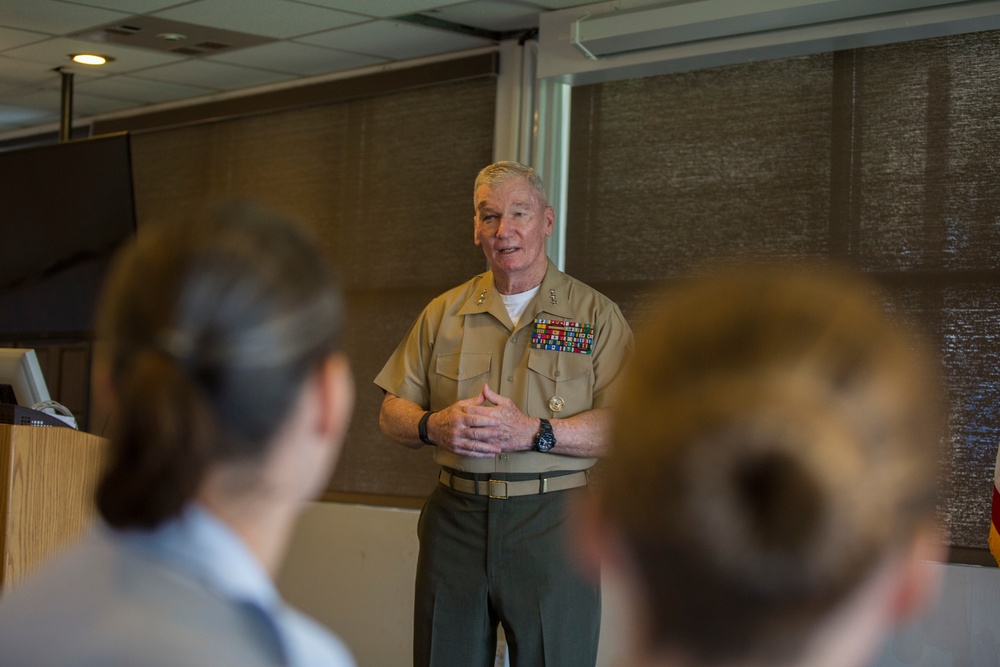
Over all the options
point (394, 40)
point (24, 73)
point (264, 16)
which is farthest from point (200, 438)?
point (24, 73)

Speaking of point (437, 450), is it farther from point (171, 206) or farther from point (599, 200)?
point (171, 206)

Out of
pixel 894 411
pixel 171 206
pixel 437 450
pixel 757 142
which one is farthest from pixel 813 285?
pixel 171 206

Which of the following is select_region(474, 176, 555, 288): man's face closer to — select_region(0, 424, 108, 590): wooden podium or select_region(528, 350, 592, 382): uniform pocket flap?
select_region(528, 350, 592, 382): uniform pocket flap

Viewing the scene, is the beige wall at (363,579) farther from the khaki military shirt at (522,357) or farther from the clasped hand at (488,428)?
the clasped hand at (488,428)

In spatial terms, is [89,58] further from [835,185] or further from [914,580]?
[914,580]

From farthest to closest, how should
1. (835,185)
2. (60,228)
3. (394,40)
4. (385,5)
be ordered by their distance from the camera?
1. (60,228)
2. (394,40)
3. (385,5)
4. (835,185)

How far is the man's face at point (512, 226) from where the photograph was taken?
11.6ft

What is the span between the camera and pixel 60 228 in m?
5.97

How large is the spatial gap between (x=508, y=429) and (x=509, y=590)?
0.48 meters

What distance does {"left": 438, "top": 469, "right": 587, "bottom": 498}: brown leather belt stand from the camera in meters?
→ 3.36

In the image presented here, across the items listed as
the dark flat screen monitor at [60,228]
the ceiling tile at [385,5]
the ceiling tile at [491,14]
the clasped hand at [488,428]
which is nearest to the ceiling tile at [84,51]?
the dark flat screen monitor at [60,228]

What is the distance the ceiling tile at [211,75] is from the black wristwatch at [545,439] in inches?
134

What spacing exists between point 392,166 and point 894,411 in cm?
521

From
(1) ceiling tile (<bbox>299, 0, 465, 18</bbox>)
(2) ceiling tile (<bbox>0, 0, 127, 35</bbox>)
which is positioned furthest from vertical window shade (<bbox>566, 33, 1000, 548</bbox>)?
(2) ceiling tile (<bbox>0, 0, 127, 35</bbox>)
